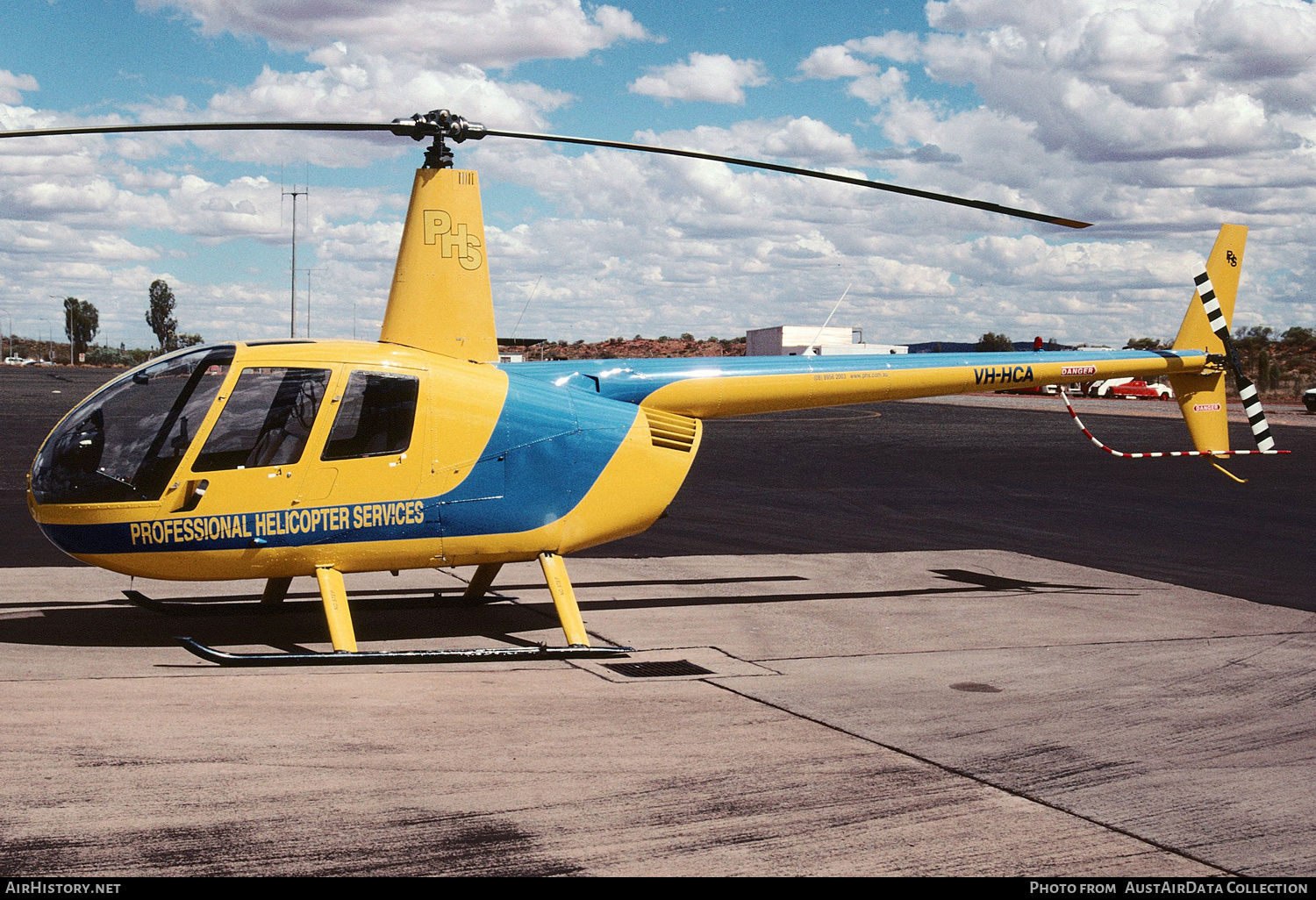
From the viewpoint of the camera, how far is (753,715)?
23.5 feet

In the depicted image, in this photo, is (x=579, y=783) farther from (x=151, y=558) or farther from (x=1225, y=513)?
(x=1225, y=513)

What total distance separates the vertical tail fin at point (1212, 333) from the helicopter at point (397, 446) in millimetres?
3980

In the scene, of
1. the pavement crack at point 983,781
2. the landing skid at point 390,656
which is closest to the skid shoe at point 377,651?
the landing skid at point 390,656

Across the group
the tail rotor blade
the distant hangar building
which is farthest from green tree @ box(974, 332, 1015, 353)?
the tail rotor blade

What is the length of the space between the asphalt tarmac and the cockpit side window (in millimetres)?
1557

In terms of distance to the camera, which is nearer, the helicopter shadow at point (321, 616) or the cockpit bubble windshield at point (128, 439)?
the cockpit bubble windshield at point (128, 439)

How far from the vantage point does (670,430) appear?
1005 cm

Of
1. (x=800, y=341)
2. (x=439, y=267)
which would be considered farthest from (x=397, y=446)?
(x=800, y=341)

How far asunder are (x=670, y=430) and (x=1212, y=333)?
6649 mm

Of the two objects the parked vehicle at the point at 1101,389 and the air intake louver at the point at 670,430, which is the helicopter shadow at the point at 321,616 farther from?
the parked vehicle at the point at 1101,389

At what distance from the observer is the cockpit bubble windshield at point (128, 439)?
320 inches

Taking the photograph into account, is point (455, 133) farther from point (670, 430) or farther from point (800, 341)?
point (800, 341)

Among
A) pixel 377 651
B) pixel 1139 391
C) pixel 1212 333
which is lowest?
pixel 377 651
